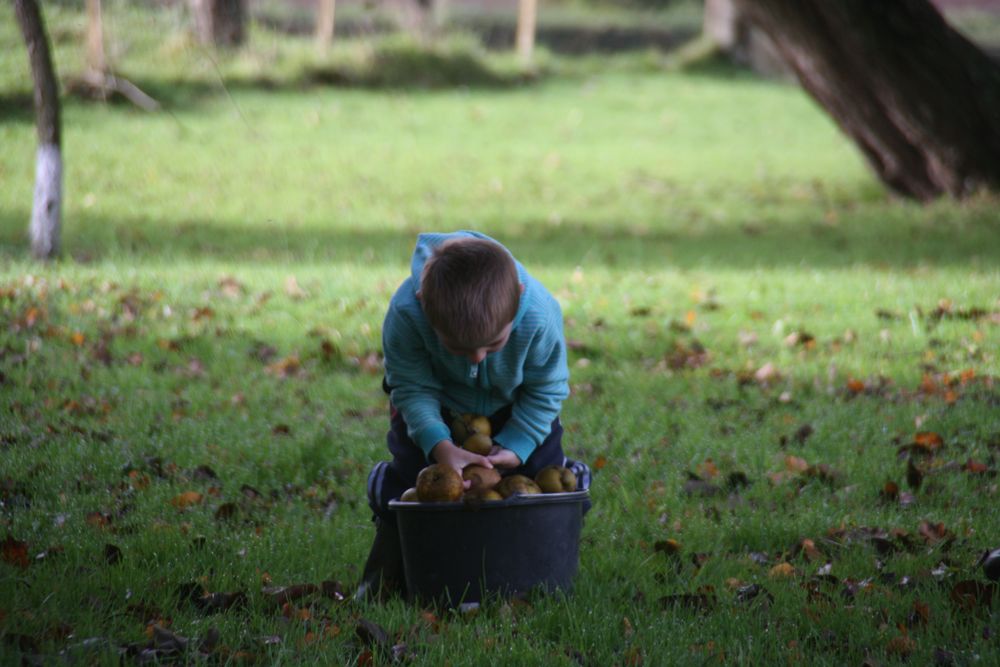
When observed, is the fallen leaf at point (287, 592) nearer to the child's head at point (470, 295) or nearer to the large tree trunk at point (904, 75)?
the child's head at point (470, 295)

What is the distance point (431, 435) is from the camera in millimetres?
3602

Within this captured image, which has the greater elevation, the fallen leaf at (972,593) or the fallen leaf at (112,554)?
the fallen leaf at (972,593)

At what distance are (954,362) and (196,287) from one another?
18.6 feet

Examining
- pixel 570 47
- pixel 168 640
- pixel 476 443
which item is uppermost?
pixel 476 443

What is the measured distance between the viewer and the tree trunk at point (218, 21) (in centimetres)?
1938

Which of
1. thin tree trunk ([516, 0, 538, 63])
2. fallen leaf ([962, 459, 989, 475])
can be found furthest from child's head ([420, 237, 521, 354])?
thin tree trunk ([516, 0, 538, 63])

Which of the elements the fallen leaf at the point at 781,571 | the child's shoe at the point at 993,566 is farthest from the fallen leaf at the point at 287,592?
the child's shoe at the point at 993,566

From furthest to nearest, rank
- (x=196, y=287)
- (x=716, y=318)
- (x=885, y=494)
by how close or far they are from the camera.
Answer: (x=196, y=287), (x=716, y=318), (x=885, y=494)

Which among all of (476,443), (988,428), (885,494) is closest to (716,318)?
(988,428)

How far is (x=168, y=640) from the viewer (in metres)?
3.20

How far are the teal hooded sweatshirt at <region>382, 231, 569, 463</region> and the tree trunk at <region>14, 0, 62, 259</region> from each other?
6.88 metres

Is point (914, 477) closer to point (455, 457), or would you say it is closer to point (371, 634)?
point (455, 457)

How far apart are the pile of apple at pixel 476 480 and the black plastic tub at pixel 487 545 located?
0.17 feet

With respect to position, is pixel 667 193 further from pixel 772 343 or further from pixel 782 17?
pixel 772 343
